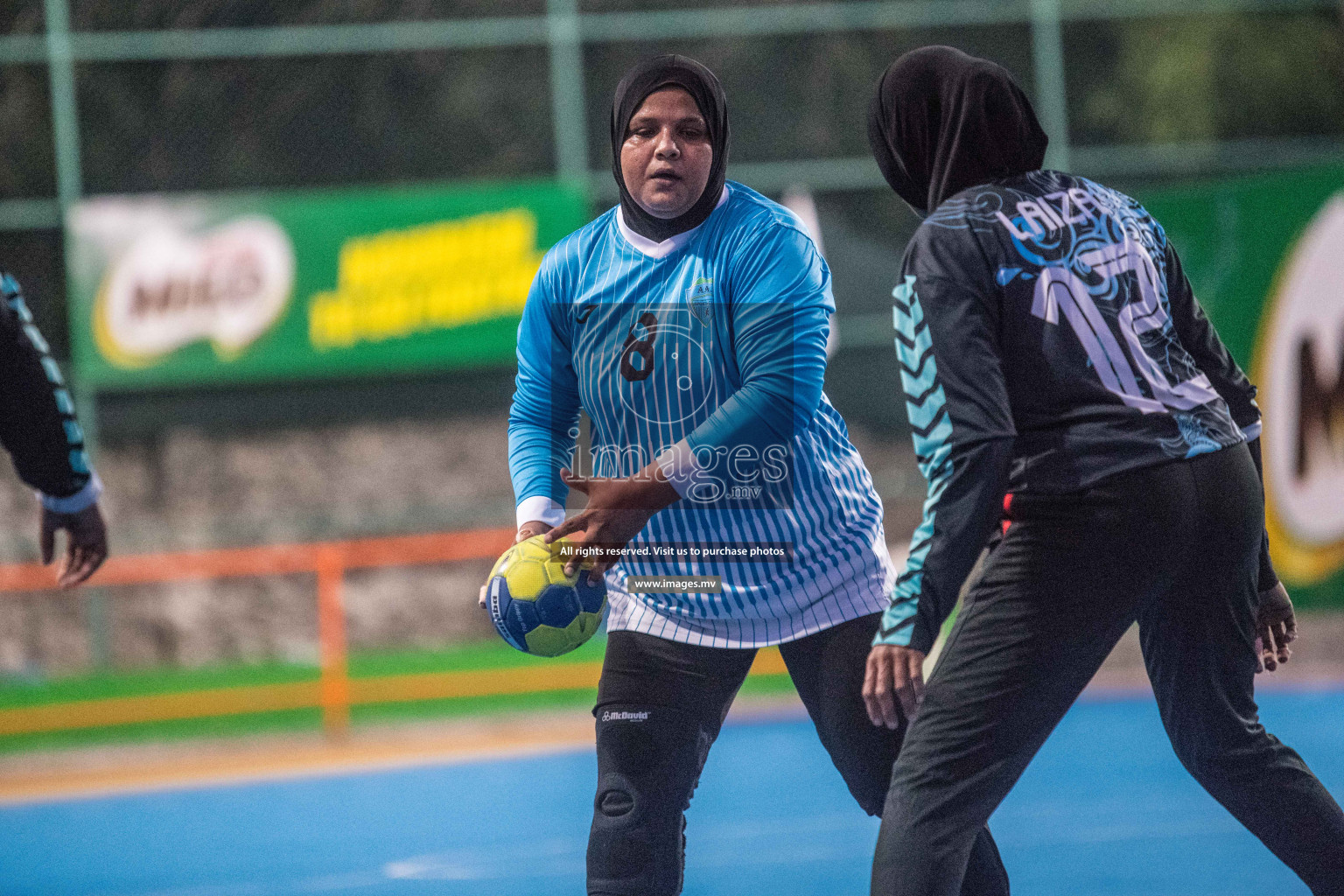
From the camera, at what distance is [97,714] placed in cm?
1065

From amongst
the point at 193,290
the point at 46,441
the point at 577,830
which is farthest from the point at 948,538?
the point at 193,290

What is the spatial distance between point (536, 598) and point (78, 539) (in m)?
1.69

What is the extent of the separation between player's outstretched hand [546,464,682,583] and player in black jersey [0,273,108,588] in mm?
1753

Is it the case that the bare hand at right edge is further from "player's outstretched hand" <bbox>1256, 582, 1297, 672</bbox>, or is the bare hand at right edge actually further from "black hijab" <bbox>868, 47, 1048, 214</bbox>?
"player's outstretched hand" <bbox>1256, 582, 1297, 672</bbox>

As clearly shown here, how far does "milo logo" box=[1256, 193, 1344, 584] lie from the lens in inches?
416

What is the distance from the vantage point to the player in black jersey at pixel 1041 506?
3.00m

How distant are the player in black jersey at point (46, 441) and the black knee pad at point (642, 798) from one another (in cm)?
185

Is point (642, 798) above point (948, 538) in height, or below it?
below

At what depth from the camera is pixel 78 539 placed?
461 cm

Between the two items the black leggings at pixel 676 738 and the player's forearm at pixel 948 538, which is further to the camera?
the black leggings at pixel 676 738

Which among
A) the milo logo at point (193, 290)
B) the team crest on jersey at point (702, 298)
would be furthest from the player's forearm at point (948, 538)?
the milo logo at point (193, 290)

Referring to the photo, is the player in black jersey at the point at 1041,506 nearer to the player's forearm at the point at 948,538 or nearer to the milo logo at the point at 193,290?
the player's forearm at the point at 948,538

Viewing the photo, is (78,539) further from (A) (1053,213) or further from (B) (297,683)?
(B) (297,683)

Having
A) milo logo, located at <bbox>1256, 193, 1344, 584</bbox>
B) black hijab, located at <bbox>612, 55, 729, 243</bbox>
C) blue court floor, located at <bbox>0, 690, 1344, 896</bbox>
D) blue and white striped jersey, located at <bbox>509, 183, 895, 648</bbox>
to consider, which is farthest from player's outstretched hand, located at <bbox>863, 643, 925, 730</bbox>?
milo logo, located at <bbox>1256, 193, 1344, 584</bbox>
